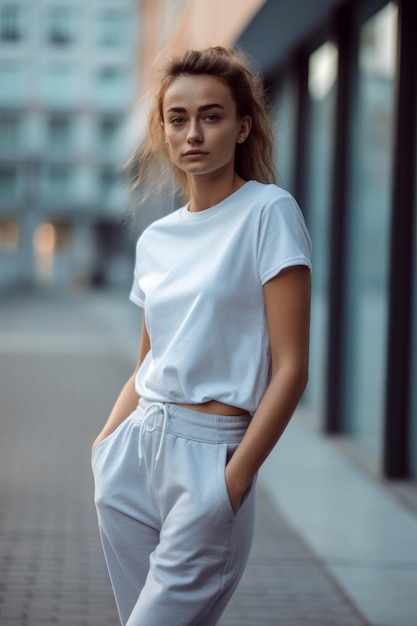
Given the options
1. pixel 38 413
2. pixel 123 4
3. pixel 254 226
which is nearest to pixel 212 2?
pixel 38 413

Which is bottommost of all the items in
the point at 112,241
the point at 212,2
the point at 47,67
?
the point at 112,241

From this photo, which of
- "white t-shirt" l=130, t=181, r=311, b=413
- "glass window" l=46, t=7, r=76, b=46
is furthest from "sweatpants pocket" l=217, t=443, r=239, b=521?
"glass window" l=46, t=7, r=76, b=46

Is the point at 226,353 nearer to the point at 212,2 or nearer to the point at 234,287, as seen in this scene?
the point at 234,287

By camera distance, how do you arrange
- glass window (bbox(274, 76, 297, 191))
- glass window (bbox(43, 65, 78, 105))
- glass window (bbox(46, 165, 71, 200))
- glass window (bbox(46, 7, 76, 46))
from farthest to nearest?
glass window (bbox(46, 165, 71, 200)) → glass window (bbox(43, 65, 78, 105)) → glass window (bbox(46, 7, 76, 46)) → glass window (bbox(274, 76, 297, 191))

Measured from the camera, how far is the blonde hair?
7.68 feet

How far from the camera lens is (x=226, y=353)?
2.28 m

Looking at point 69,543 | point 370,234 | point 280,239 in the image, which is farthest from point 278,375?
point 370,234

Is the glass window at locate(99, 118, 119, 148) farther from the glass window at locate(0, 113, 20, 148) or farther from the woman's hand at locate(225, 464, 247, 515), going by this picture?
the woman's hand at locate(225, 464, 247, 515)

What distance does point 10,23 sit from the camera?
55.8 m

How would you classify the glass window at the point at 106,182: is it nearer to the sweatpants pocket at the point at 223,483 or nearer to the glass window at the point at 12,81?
the glass window at the point at 12,81

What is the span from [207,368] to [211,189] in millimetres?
433

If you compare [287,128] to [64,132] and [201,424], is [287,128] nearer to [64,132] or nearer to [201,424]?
[201,424]

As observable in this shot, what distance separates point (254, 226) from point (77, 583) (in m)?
2.83

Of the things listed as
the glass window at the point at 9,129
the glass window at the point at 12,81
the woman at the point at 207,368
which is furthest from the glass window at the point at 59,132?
the woman at the point at 207,368
